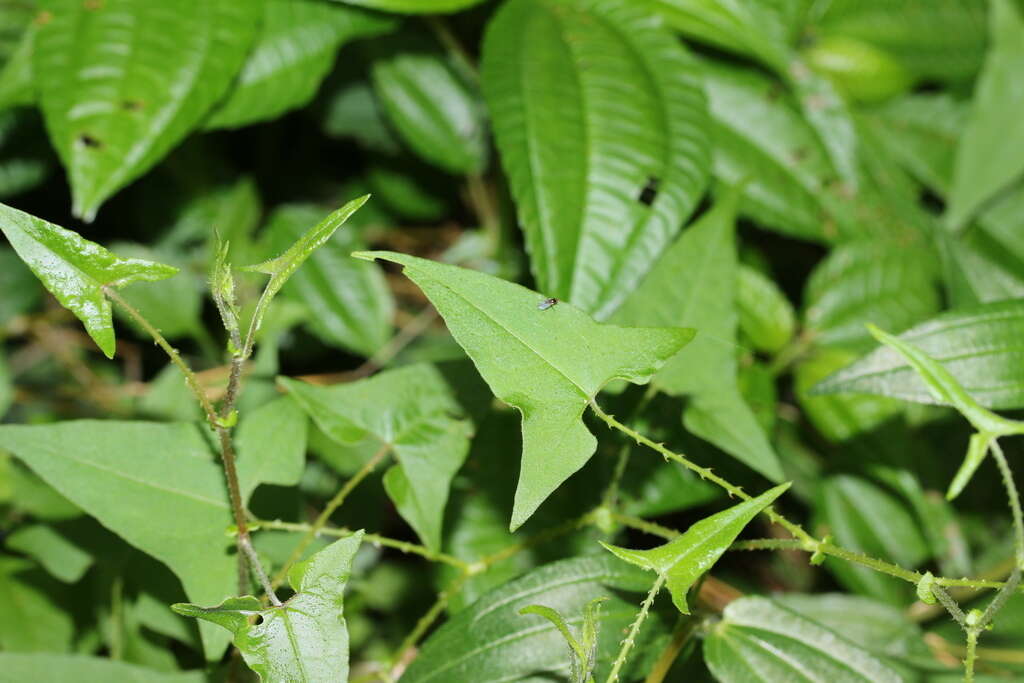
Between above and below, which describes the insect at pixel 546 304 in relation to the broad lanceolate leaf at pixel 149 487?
above

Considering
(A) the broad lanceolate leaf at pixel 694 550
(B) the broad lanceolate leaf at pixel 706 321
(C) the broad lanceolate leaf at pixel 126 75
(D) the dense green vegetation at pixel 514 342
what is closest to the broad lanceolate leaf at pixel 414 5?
(D) the dense green vegetation at pixel 514 342

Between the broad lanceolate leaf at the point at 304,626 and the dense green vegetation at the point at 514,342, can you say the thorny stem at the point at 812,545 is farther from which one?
the broad lanceolate leaf at the point at 304,626

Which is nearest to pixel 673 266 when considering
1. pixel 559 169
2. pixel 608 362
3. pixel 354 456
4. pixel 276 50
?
pixel 559 169

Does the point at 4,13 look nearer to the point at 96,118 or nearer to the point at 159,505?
the point at 96,118

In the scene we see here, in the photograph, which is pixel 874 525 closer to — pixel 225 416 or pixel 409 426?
pixel 409 426

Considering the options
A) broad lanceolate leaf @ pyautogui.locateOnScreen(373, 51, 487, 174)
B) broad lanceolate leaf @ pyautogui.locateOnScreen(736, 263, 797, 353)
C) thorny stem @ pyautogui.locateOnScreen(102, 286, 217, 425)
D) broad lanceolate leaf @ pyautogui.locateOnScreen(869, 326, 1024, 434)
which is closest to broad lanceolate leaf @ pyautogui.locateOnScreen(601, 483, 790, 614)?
broad lanceolate leaf @ pyautogui.locateOnScreen(869, 326, 1024, 434)

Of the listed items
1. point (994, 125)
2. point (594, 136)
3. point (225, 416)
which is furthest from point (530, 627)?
point (994, 125)

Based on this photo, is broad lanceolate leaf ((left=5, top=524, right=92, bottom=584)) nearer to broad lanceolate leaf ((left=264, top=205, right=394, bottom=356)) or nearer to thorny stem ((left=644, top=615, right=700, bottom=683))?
broad lanceolate leaf ((left=264, top=205, right=394, bottom=356))
